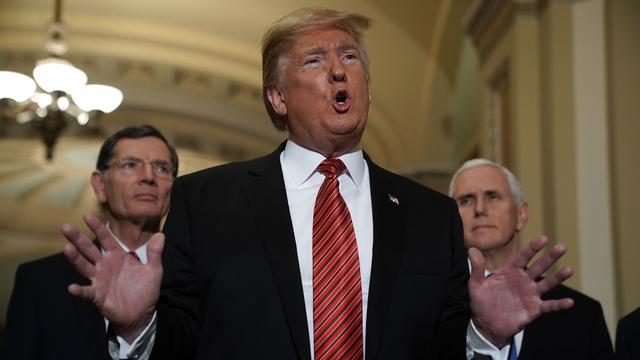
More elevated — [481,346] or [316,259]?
[316,259]

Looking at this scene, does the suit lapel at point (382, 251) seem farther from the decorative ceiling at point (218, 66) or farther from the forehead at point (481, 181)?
the decorative ceiling at point (218, 66)

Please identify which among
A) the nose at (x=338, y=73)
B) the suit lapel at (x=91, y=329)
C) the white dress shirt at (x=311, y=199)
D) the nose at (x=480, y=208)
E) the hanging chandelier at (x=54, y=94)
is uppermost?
the hanging chandelier at (x=54, y=94)

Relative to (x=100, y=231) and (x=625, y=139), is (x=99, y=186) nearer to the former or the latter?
(x=100, y=231)

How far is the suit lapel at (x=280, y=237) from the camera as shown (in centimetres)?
185

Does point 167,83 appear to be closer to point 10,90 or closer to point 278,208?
point 10,90

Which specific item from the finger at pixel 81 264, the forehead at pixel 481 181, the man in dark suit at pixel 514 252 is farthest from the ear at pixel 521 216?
the finger at pixel 81 264

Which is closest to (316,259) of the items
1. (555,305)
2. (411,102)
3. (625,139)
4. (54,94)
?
(555,305)

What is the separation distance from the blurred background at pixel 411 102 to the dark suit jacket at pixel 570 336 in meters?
1.71

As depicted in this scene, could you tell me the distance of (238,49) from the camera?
1125cm

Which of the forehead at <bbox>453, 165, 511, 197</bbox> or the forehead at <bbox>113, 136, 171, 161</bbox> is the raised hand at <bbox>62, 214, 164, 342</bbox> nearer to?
the forehead at <bbox>113, 136, 171, 161</bbox>

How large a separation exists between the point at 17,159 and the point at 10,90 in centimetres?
626

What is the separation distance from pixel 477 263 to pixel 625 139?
3.14 metres

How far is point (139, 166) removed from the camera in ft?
10.6

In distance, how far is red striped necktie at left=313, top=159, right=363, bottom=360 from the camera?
1857 mm
